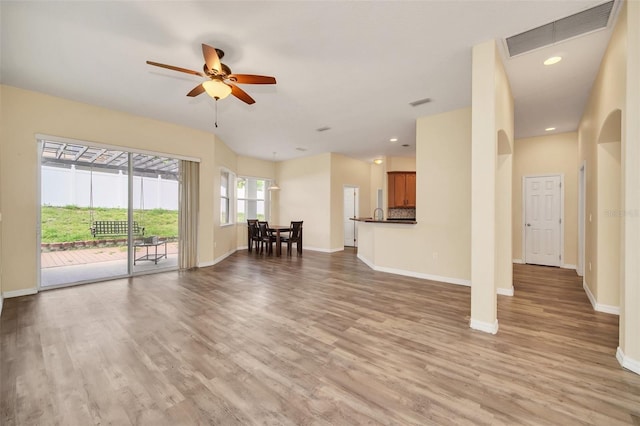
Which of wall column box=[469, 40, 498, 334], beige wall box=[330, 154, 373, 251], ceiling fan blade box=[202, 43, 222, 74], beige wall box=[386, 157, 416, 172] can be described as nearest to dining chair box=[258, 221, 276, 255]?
beige wall box=[330, 154, 373, 251]

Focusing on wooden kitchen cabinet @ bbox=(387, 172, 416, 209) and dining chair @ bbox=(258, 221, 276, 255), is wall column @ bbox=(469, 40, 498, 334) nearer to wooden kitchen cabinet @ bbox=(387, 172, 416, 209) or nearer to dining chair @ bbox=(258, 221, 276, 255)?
dining chair @ bbox=(258, 221, 276, 255)

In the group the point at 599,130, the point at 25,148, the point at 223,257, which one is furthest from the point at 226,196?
the point at 599,130

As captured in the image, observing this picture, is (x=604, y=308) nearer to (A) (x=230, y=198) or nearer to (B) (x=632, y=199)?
(B) (x=632, y=199)

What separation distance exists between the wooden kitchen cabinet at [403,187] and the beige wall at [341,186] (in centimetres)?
102

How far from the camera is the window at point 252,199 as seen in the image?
8.43m

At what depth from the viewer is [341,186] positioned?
318 inches

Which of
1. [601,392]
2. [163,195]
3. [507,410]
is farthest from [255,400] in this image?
[163,195]

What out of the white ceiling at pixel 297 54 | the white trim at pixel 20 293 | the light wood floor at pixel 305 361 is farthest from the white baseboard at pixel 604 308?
the white trim at pixel 20 293

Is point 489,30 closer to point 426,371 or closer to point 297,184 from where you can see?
point 426,371

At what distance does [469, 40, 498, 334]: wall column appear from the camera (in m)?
2.63

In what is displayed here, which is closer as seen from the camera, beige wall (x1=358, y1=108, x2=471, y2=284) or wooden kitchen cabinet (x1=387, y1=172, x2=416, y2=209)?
beige wall (x1=358, y1=108, x2=471, y2=284)

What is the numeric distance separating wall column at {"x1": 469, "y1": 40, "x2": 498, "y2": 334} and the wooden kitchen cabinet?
5.62 metres

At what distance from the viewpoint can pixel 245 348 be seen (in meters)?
2.34

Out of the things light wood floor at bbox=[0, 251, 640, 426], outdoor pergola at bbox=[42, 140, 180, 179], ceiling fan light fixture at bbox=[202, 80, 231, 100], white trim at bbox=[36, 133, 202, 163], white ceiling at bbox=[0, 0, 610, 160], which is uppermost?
white ceiling at bbox=[0, 0, 610, 160]
